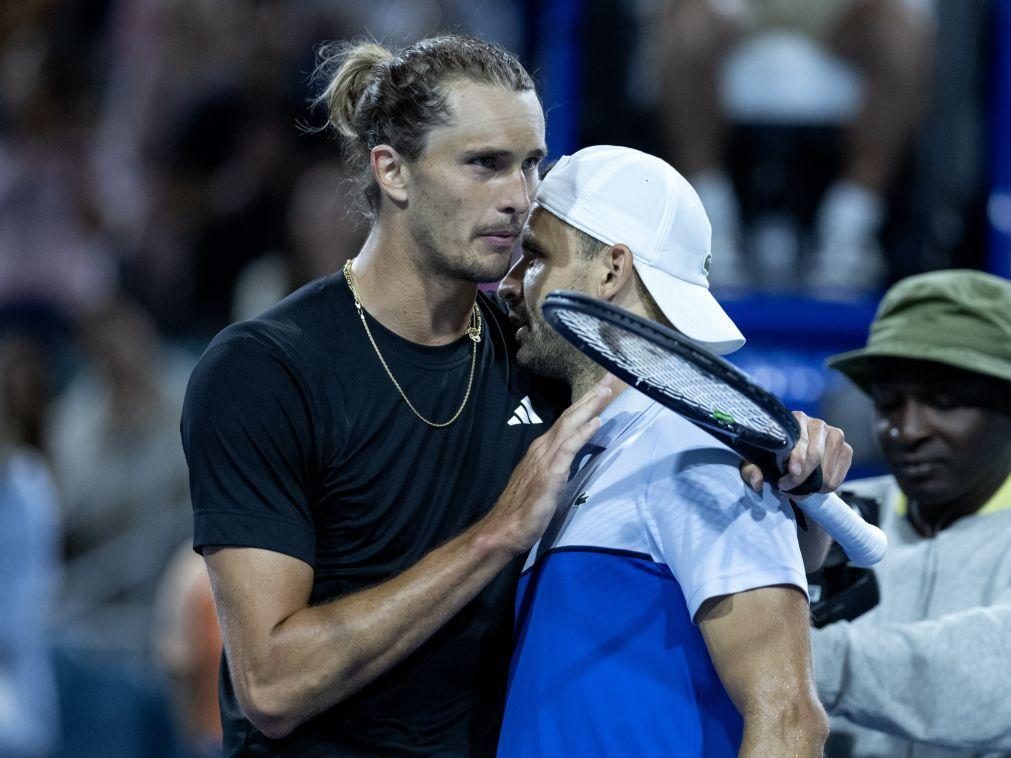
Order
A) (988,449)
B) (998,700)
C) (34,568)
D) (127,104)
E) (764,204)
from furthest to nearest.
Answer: (127,104)
(34,568)
(764,204)
(988,449)
(998,700)

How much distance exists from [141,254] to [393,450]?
5774 millimetres

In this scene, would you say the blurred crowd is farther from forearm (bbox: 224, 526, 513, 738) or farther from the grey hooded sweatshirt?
forearm (bbox: 224, 526, 513, 738)

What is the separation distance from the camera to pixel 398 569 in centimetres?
299

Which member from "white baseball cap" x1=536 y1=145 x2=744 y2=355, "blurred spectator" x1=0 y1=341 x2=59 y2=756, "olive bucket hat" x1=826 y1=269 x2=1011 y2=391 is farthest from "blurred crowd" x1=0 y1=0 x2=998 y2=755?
"white baseball cap" x1=536 y1=145 x2=744 y2=355

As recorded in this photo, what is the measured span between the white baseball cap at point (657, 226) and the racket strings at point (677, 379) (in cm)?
39

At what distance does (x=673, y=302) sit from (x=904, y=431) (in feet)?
2.67

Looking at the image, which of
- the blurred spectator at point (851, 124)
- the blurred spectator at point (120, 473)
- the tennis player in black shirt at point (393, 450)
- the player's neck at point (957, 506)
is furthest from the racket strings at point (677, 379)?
the blurred spectator at point (120, 473)

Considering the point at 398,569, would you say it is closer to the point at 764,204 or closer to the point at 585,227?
the point at 585,227

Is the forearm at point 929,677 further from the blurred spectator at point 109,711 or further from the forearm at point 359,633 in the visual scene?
the blurred spectator at point 109,711

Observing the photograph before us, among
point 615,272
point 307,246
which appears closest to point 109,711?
point 307,246

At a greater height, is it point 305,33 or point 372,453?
point 372,453

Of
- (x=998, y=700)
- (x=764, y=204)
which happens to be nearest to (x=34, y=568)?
(x=764, y=204)

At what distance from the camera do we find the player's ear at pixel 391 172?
3137mm

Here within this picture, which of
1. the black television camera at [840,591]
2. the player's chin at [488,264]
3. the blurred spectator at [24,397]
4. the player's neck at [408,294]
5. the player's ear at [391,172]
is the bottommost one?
the blurred spectator at [24,397]
